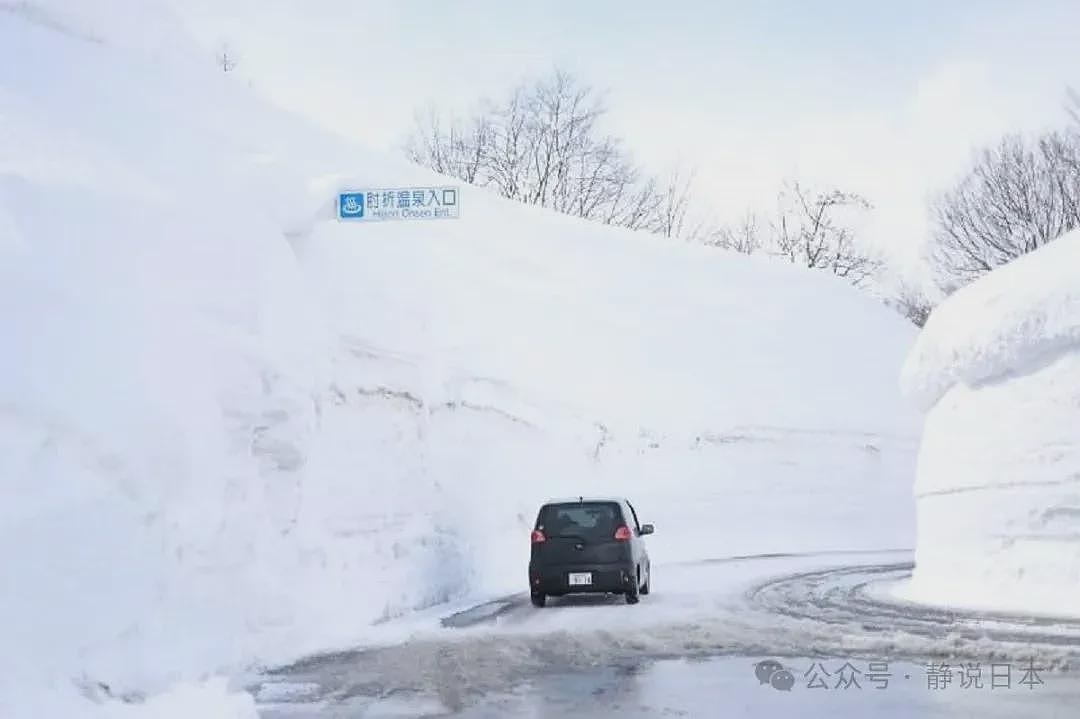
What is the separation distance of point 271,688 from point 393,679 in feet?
3.35

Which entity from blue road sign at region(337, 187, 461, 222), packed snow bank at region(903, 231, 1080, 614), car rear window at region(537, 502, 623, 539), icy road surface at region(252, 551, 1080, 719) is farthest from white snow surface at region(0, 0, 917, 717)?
packed snow bank at region(903, 231, 1080, 614)

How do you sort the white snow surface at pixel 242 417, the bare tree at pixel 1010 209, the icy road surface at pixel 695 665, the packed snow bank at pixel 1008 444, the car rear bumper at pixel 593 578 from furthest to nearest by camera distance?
the bare tree at pixel 1010 209, the car rear bumper at pixel 593 578, the packed snow bank at pixel 1008 444, the white snow surface at pixel 242 417, the icy road surface at pixel 695 665

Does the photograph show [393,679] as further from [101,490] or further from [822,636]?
[822,636]

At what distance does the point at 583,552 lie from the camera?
17.6 metres

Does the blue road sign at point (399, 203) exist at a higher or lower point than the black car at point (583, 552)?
higher

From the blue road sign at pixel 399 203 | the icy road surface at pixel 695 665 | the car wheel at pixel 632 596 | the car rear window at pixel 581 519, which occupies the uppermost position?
the blue road sign at pixel 399 203

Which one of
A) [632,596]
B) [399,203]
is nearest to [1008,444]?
[632,596]

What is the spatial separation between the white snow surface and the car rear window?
7.54ft

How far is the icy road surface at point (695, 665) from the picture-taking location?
8.81m

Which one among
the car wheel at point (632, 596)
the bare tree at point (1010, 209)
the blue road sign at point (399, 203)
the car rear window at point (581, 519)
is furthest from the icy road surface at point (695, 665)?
the bare tree at point (1010, 209)

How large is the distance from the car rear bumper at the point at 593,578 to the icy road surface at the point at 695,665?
0.29m

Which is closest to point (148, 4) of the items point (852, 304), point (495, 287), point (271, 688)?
point (495, 287)

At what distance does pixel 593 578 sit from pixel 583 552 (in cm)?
39

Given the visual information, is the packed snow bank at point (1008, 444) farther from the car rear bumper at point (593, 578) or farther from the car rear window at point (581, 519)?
the car rear window at point (581, 519)
